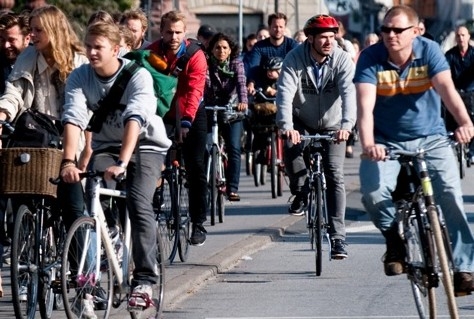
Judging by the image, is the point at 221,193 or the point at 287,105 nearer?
the point at 287,105

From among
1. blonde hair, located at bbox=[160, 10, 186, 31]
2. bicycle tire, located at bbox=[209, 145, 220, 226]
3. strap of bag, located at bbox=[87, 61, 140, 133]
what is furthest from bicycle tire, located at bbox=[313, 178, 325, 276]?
bicycle tire, located at bbox=[209, 145, 220, 226]

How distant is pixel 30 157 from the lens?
936 cm

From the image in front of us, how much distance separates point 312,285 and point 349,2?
64.7ft

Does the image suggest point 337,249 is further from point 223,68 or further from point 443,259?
point 223,68

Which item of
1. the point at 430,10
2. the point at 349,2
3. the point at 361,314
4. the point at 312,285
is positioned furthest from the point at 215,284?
the point at 430,10

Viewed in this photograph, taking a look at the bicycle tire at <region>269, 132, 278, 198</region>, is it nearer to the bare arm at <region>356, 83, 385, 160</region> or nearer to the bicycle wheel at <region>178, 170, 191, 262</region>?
the bicycle wheel at <region>178, 170, 191, 262</region>

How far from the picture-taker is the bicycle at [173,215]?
485 inches

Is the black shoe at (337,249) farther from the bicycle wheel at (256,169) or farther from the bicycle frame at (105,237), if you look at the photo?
the bicycle wheel at (256,169)

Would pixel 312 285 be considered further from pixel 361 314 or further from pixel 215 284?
pixel 361 314

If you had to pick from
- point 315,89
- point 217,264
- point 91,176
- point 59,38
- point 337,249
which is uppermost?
point 59,38

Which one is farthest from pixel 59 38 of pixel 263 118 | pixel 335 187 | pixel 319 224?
pixel 263 118

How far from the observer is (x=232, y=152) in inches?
685

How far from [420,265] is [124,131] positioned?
1.70m

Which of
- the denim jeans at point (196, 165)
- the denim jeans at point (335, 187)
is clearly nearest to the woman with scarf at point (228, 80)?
the denim jeans at point (196, 165)
